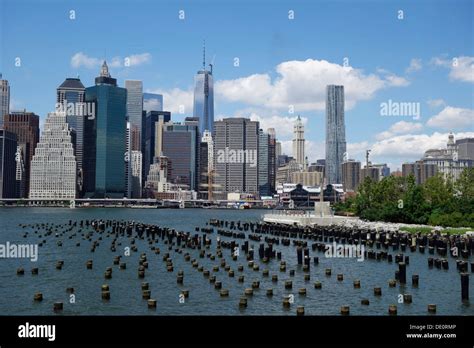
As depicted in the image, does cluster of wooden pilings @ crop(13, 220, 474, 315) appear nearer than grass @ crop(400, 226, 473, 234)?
Yes

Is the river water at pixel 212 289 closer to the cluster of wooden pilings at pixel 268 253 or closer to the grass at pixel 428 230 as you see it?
the cluster of wooden pilings at pixel 268 253

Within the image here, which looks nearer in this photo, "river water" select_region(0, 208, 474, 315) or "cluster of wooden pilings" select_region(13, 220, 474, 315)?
"river water" select_region(0, 208, 474, 315)

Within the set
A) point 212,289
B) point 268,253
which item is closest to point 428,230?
point 268,253

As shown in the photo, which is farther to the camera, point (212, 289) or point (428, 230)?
point (428, 230)

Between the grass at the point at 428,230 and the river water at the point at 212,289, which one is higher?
the grass at the point at 428,230

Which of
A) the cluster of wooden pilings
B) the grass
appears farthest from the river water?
the grass

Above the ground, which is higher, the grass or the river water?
the grass

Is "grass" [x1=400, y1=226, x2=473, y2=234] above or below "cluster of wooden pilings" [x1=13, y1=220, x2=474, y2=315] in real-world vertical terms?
above

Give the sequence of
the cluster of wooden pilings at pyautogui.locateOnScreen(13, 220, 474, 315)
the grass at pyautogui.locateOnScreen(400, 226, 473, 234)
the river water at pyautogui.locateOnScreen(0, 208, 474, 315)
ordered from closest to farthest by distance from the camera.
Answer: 1. the river water at pyautogui.locateOnScreen(0, 208, 474, 315)
2. the cluster of wooden pilings at pyautogui.locateOnScreen(13, 220, 474, 315)
3. the grass at pyautogui.locateOnScreen(400, 226, 473, 234)

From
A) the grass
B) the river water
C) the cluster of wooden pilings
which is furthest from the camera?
the grass

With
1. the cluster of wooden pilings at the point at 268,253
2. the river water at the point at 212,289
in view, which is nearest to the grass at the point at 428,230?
the cluster of wooden pilings at the point at 268,253

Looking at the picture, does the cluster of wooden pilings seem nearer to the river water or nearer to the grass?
the river water

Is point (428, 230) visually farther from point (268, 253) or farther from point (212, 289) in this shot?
point (212, 289)
